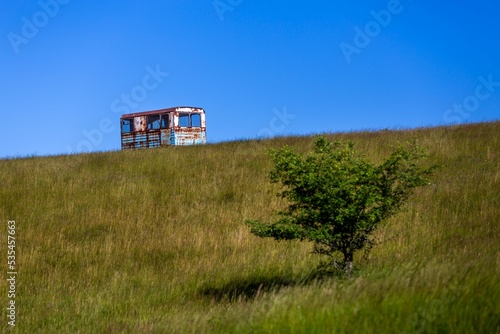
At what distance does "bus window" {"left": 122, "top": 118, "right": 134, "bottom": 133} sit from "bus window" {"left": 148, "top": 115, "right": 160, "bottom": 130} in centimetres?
148

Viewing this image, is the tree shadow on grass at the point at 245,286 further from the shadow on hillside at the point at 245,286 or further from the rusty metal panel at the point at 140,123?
the rusty metal panel at the point at 140,123

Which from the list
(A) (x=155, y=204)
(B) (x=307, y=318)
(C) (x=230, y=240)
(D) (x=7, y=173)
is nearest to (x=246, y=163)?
(A) (x=155, y=204)

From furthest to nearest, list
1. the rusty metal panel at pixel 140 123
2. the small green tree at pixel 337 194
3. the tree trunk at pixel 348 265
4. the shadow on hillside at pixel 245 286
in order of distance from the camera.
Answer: the rusty metal panel at pixel 140 123 < the shadow on hillside at pixel 245 286 < the tree trunk at pixel 348 265 < the small green tree at pixel 337 194

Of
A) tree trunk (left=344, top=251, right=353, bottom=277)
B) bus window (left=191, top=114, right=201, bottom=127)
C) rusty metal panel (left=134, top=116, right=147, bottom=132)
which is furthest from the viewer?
rusty metal panel (left=134, top=116, right=147, bottom=132)

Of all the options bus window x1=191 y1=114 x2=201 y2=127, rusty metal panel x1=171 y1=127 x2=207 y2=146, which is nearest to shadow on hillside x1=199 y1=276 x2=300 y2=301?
rusty metal panel x1=171 y1=127 x2=207 y2=146

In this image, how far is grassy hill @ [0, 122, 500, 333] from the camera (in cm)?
410

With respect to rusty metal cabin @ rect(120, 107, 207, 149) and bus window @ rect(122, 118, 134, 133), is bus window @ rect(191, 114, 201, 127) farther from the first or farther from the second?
bus window @ rect(122, 118, 134, 133)

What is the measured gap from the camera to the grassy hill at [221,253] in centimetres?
410

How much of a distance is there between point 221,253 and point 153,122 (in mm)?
19695

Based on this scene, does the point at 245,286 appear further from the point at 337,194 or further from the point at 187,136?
the point at 187,136

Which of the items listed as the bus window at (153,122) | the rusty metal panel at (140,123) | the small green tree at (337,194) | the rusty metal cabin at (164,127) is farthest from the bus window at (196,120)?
the small green tree at (337,194)

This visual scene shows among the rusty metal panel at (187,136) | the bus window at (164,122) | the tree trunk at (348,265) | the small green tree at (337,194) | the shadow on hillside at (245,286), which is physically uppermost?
the bus window at (164,122)

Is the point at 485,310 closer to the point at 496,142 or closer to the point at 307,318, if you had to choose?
the point at 307,318

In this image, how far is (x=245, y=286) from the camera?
342 inches
